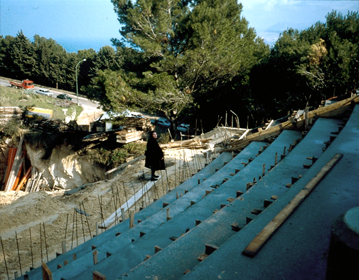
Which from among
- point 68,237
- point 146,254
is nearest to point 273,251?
point 146,254

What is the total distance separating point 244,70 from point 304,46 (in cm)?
368

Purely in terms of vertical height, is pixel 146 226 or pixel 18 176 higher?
pixel 146 226

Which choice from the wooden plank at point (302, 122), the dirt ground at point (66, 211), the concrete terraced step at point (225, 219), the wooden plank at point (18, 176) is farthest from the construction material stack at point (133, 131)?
the concrete terraced step at point (225, 219)

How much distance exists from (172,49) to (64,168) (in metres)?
9.02

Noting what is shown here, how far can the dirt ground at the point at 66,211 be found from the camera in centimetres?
648

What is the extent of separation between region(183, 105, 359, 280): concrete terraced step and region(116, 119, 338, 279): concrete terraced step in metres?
0.28

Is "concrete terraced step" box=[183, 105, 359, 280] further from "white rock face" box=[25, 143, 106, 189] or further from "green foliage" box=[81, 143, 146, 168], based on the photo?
"white rock face" box=[25, 143, 106, 189]

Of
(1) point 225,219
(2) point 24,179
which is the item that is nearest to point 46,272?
(1) point 225,219

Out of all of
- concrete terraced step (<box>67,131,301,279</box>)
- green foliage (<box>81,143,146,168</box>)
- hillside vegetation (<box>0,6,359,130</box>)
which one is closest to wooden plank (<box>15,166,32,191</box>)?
green foliage (<box>81,143,146,168</box>)

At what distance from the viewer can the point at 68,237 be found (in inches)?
272

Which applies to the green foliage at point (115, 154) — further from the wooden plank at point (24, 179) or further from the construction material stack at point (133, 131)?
the wooden plank at point (24, 179)

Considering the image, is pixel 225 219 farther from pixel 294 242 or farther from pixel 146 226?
pixel 146 226

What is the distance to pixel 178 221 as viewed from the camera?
4.13m

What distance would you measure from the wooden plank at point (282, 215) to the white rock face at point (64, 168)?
12.0 meters
